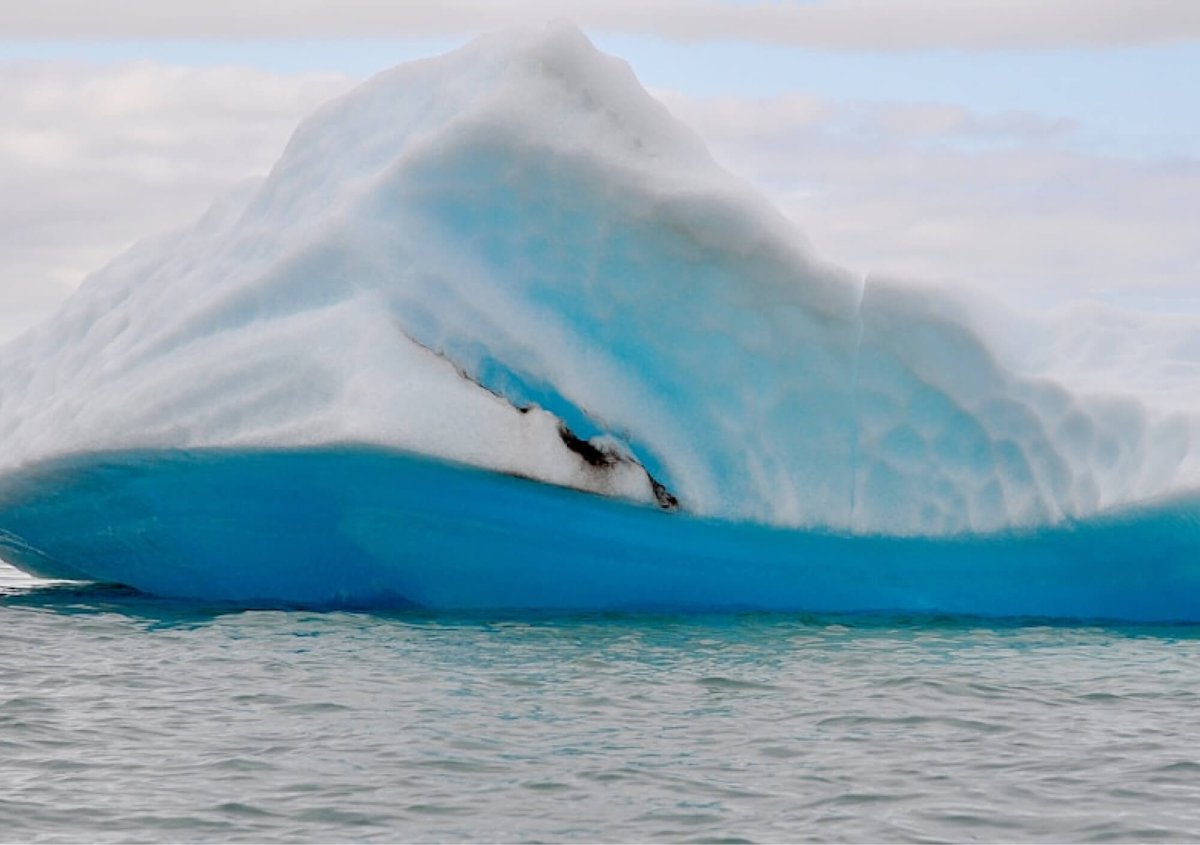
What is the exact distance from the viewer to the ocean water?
4.98 metres

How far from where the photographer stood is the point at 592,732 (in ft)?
19.8

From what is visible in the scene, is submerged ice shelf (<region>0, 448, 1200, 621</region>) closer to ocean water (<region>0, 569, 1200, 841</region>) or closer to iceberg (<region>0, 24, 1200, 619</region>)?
iceberg (<region>0, 24, 1200, 619</region>)

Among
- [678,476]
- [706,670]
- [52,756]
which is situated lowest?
[52,756]

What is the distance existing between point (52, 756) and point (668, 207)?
478 centimetres

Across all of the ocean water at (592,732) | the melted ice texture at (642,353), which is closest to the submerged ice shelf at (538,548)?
the melted ice texture at (642,353)

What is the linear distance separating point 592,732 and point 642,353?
3476mm

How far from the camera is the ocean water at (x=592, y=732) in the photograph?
4.98 m

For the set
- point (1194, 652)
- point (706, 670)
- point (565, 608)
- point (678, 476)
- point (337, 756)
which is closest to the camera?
point (337, 756)

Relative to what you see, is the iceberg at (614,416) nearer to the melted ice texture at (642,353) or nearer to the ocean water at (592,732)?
the melted ice texture at (642,353)

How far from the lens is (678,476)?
8828mm

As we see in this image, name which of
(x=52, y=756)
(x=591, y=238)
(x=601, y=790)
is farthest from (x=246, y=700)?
(x=591, y=238)

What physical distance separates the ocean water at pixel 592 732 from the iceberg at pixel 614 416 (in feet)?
1.83

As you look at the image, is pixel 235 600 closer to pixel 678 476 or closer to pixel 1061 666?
pixel 678 476

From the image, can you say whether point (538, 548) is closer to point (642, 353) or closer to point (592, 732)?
point (642, 353)
